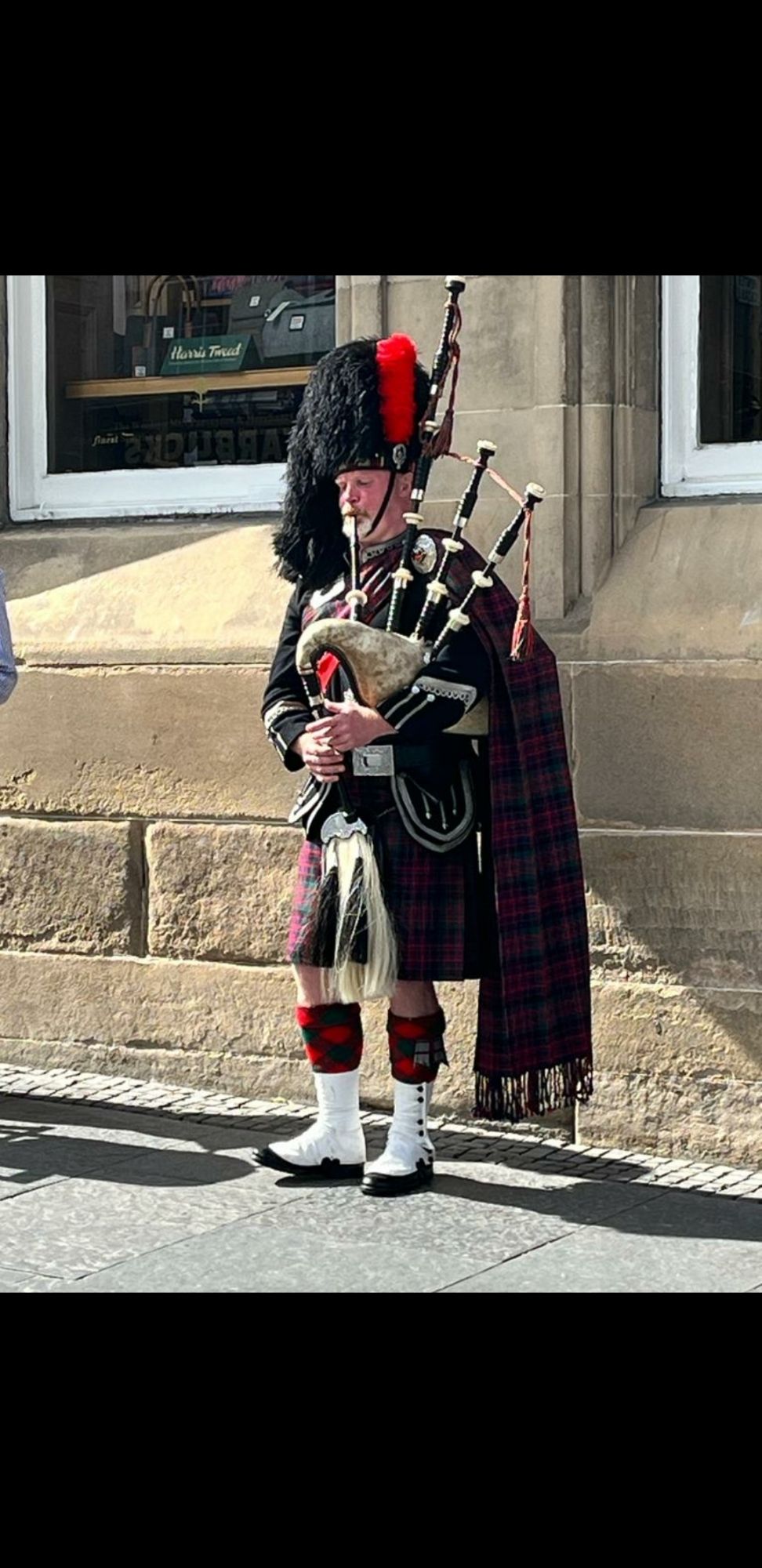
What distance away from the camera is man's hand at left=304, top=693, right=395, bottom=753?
5008 mm

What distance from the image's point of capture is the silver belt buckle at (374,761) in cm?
514

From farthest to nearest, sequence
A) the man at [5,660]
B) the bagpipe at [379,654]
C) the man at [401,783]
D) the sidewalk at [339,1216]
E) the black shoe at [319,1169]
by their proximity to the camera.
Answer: the man at [5,660], the black shoe at [319,1169], the man at [401,783], the bagpipe at [379,654], the sidewalk at [339,1216]

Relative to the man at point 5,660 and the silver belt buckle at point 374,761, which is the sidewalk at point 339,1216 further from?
the man at point 5,660

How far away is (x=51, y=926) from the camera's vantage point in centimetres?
661

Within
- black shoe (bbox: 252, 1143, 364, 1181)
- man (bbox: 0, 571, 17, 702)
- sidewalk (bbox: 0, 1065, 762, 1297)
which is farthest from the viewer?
man (bbox: 0, 571, 17, 702)

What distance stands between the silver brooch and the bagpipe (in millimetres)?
13

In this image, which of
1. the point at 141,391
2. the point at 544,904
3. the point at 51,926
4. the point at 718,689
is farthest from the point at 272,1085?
the point at 141,391

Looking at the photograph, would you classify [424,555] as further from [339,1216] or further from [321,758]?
[339,1216]

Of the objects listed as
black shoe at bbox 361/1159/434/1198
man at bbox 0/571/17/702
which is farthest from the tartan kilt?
man at bbox 0/571/17/702

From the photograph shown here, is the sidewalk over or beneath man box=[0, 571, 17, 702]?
beneath

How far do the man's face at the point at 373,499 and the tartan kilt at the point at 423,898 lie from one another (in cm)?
57

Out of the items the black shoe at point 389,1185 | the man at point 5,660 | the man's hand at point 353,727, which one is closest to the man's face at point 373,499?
the man's hand at point 353,727

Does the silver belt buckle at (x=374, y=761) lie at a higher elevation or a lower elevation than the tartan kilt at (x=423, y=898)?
higher

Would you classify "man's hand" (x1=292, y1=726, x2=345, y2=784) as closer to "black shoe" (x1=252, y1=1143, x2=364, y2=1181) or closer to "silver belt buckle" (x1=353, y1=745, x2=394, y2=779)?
"silver belt buckle" (x1=353, y1=745, x2=394, y2=779)
